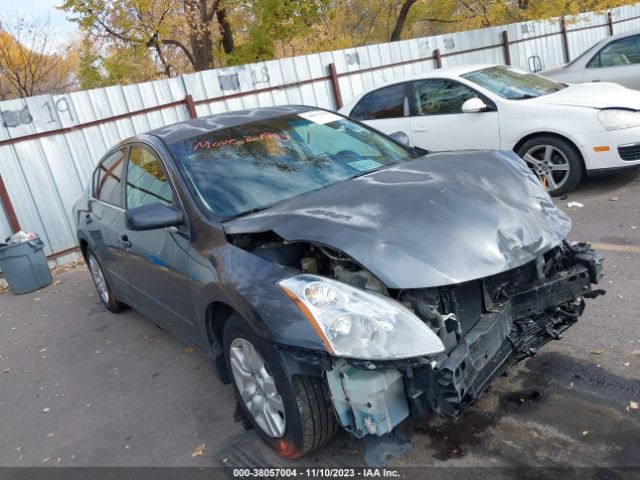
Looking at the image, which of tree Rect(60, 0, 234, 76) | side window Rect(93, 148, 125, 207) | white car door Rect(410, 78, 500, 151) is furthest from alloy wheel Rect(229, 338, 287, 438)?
tree Rect(60, 0, 234, 76)

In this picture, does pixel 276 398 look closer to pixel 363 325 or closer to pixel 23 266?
pixel 363 325

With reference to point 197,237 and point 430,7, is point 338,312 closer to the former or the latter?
point 197,237

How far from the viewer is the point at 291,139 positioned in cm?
383

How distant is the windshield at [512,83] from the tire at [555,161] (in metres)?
0.72

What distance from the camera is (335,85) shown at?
12.6 meters

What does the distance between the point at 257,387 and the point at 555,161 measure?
5.14 meters

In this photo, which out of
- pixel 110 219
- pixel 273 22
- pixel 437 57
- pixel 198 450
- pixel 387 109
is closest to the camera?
pixel 198 450

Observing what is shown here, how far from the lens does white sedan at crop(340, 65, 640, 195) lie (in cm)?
616

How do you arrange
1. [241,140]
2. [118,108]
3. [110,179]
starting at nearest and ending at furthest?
1. [241,140]
2. [110,179]
3. [118,108]

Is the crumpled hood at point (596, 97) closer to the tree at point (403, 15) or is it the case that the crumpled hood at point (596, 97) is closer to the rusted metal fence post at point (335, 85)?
the rusted metal fence post at point (335, 85)

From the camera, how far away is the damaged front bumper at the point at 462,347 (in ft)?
7.61

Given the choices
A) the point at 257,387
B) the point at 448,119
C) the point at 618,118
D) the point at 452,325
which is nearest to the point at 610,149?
the point at 618,118

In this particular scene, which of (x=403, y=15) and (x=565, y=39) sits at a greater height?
(x=403, y=15)

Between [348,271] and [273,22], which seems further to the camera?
[273,22]
